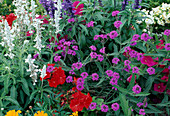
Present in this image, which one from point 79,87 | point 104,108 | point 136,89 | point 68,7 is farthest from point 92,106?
point 68,7

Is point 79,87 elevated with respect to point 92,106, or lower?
elevated

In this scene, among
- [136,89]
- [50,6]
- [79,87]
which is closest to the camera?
[136,89]

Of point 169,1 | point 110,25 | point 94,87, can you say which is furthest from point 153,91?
point 169,1

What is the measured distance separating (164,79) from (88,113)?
1.09 meters

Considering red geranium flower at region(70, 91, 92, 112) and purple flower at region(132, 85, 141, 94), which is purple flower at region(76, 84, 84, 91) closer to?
red geranium flower at region(70, 91, 92, 112)

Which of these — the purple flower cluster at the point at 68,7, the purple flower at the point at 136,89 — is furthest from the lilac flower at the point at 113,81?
the purple flower cluster at the point at 68,7

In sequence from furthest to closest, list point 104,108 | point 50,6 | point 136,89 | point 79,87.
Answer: point 50,6 → point 79,87 → point 104,108 → point 136,89

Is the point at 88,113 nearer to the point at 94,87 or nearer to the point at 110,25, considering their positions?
the point at 94,87

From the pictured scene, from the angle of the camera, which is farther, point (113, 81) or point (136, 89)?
point (113, 81)

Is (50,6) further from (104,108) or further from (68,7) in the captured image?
(104,108)

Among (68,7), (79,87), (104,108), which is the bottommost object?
(104,108)

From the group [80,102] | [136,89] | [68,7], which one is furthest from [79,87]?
[68,7]

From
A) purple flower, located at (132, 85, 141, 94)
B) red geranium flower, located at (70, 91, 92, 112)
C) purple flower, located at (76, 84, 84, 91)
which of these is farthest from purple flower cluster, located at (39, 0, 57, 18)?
purple flower, located at (132, 85, 141, 94)

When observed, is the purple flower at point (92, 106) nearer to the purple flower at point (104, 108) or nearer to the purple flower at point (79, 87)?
the purple flower at point (104, 108)
